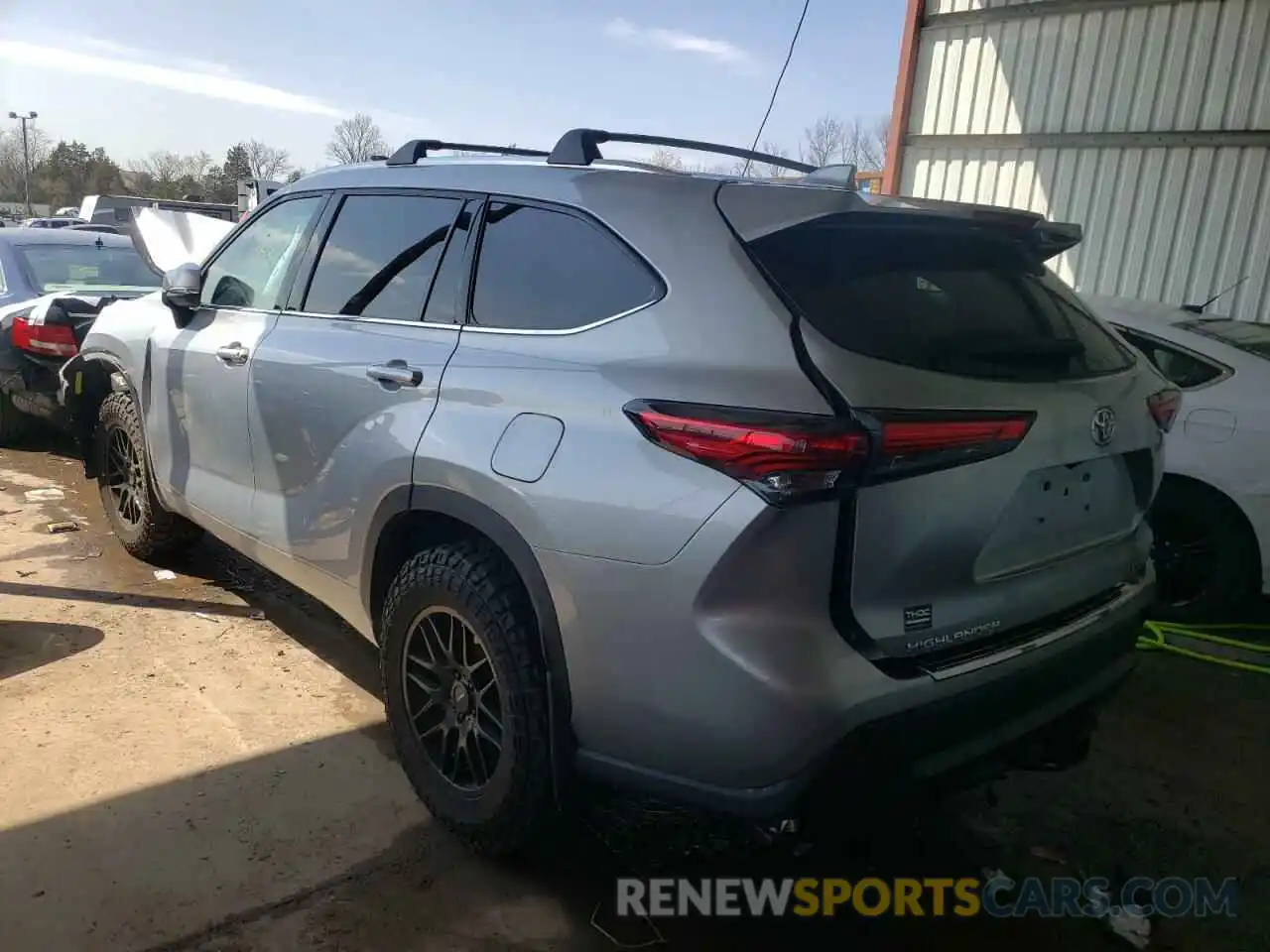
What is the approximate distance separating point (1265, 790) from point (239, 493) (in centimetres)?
377

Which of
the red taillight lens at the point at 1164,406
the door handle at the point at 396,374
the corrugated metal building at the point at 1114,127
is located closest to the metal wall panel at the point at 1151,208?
the corrugated metal building at the point at 1114,127

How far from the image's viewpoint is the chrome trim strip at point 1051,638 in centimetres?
207

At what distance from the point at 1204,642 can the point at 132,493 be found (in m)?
5.18

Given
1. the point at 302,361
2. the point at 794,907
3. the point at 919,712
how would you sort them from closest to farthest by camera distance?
1. the point at 919,712
2. the point at 794,907
3. the point at 302,361

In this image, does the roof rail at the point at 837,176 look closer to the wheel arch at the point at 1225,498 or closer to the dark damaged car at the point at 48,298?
the wheel arch at the point at 1225,498

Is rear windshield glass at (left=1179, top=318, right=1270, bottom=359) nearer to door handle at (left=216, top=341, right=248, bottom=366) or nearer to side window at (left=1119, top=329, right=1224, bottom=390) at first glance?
side window at (left=1119, top=329, right=1224, bottom=390)

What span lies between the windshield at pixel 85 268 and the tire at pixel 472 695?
215 inches

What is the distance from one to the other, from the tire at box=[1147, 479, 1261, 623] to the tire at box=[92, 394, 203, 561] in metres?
4.63

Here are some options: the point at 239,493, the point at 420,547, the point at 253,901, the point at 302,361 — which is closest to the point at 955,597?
the point at 420,547

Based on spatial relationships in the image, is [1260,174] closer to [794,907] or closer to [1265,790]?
[1265,790]

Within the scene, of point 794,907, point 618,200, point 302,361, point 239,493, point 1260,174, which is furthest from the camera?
point 1260,174

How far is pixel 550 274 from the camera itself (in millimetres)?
2473

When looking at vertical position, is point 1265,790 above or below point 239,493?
below

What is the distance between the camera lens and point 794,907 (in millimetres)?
2543
